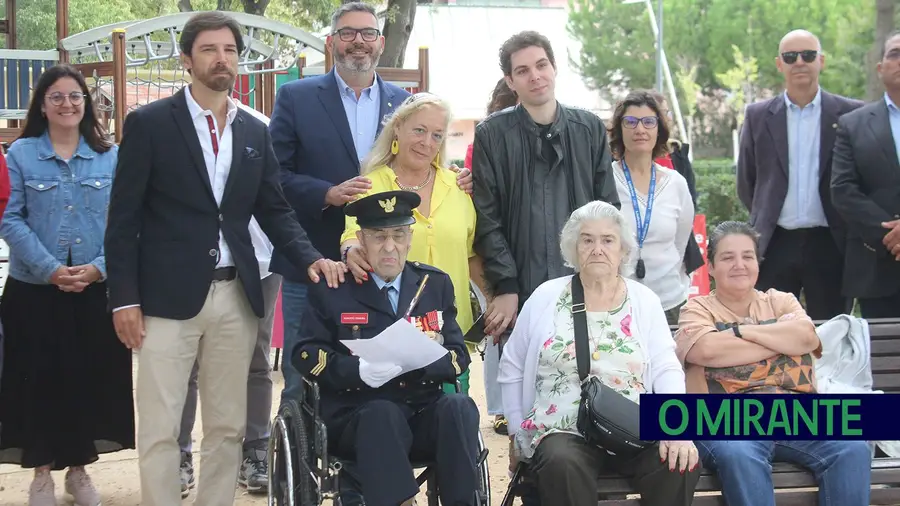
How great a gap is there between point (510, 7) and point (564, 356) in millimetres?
42443

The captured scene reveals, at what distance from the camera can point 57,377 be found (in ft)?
17.0

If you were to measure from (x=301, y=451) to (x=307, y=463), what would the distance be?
2.1 inches

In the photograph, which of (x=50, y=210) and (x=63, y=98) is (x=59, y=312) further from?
(x=63, y=98)

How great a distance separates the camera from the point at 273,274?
5.53 m

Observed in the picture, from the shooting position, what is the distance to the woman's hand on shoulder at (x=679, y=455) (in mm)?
3998

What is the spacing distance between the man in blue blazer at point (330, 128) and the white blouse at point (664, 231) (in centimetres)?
123

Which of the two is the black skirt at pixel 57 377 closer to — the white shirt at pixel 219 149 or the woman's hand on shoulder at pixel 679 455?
the white shirt at pixel 219 149

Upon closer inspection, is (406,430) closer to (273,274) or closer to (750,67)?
(273,274)

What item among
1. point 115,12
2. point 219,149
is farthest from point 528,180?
point 115,12

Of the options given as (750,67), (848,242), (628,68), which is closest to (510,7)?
(628,68)

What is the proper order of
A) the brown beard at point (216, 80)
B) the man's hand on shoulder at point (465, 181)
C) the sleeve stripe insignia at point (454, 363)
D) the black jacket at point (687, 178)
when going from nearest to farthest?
the sleeve stripe insignia at point (454, 363) → the brown beard at point (216, 80) → the man's hand on shoulder at point (465, 181) → the black jacket at point (687, 178)

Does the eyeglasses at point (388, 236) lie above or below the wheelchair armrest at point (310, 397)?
above

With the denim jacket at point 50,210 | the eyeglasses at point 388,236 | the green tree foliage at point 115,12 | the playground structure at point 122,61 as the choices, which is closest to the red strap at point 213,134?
the eyeglasses at point 388,236

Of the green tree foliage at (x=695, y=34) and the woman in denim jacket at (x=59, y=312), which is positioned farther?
the green tree foliage at (x=695, y=34)
